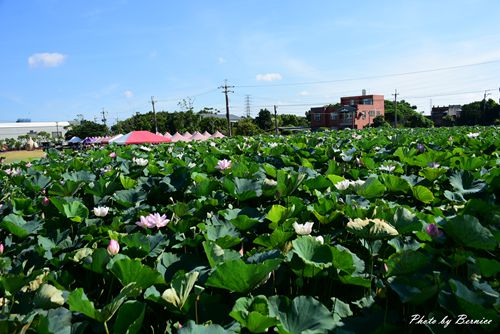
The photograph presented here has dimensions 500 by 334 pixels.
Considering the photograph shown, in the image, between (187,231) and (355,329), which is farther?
(187,231)

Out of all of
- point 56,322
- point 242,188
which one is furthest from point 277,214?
point 56,322

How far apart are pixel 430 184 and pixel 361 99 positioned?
72.2 meters

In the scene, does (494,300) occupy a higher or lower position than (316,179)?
lower

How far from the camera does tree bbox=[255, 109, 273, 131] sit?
A: 66.7 metres

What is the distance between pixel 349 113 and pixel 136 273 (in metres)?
66.3

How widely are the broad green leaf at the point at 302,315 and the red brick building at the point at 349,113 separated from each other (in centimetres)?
6285

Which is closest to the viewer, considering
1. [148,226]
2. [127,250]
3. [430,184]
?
[127,250]

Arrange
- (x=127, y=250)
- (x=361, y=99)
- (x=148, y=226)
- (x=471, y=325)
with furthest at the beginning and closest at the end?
(x=361, y=99) < (x=148, y=226) < (x=127, y=250) < (x=471, y=325)

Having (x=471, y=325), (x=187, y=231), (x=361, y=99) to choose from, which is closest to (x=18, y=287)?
(x=187, y=231)

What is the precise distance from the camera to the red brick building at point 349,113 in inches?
2534

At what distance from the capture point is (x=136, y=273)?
1.05 metres

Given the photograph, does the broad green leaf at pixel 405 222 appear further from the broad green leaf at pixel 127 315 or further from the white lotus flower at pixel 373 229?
the broad green leaf at pixel 127 315

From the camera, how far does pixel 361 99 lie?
70.7 meters

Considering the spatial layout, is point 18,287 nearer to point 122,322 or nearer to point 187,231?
point 122,322
